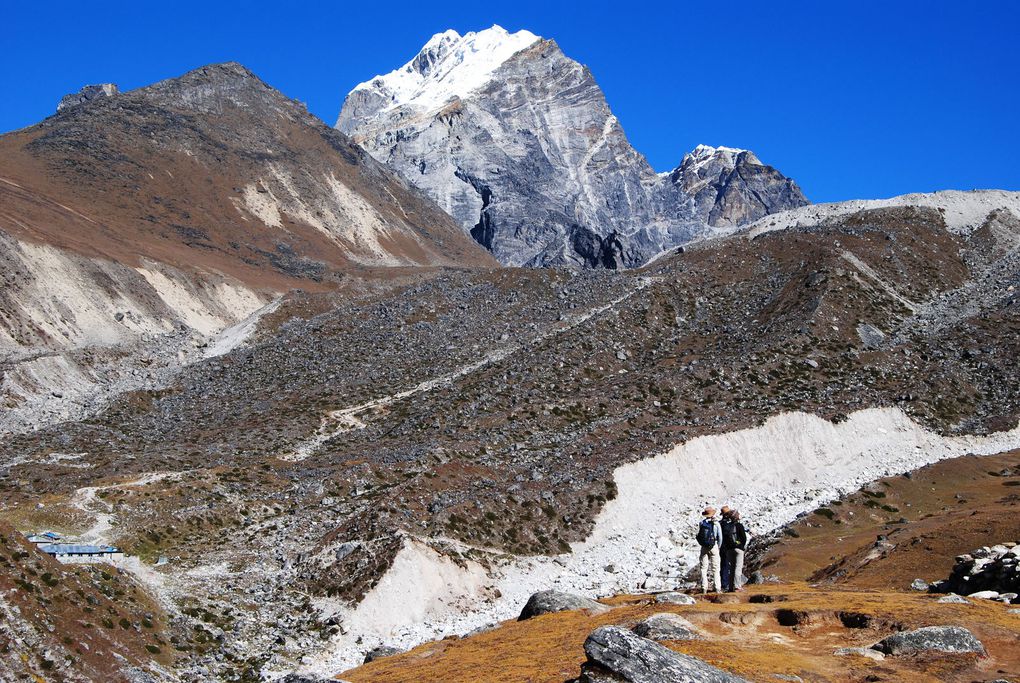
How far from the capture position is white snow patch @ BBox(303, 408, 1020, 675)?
44.3 meters

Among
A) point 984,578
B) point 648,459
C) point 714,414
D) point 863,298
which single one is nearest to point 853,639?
point 984,578

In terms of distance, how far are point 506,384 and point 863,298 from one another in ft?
126

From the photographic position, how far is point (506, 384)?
79.2 meters

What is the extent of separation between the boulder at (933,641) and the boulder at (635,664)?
6.47 meters

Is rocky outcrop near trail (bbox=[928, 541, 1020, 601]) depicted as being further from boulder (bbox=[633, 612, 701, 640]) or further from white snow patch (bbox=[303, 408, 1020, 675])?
white snow patch (bbox=[303, 408, 1020, 675])

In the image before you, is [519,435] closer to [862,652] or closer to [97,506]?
[97,506]

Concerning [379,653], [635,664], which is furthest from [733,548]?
[379,653]

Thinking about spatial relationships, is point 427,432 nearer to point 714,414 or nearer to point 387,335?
point 714,414

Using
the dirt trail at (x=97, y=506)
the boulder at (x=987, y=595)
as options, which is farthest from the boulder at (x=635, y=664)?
the dirt trail at (x=97, y=506)

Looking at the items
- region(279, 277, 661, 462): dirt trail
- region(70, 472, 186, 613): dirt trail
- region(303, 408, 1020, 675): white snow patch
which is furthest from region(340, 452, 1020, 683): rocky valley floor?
region(279, 277, 661, 462): dirt trail

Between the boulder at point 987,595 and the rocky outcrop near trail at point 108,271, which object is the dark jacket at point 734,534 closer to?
the boulder at point 987,595

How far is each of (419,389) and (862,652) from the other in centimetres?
6270

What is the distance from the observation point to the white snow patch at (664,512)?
4428 centimetres

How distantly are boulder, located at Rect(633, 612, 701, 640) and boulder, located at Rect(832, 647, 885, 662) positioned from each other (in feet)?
11.4
